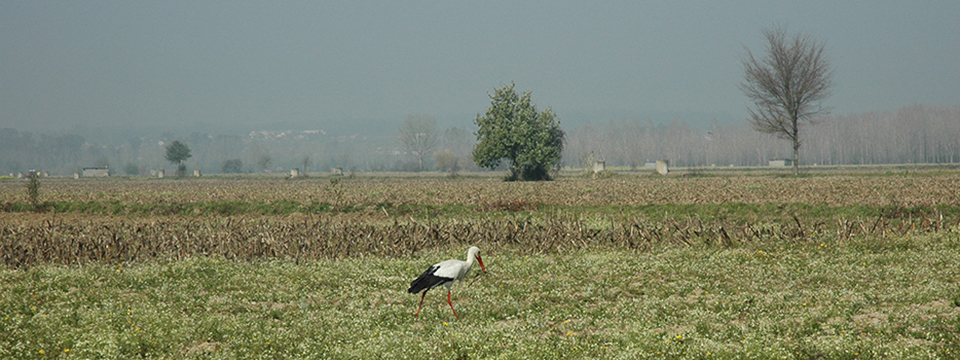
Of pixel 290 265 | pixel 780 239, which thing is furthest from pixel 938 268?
pixel 290 265

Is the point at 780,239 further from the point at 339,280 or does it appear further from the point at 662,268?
the point at 339,280

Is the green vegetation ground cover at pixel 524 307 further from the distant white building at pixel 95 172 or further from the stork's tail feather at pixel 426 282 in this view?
the distant white building at pixel 95 172

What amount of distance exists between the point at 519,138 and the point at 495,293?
192 feet

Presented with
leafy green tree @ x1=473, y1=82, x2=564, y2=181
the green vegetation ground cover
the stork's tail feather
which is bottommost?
the green vegetation ground cover

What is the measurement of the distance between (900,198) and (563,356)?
2680 cm

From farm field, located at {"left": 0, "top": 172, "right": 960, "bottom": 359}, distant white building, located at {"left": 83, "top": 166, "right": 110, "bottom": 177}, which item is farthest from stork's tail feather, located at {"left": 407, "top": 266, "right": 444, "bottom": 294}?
distant white building, located at {"left": 83, "top": 166, "right": 110, "bottom": 177}

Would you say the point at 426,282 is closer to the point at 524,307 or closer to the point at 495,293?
the point at 524,307

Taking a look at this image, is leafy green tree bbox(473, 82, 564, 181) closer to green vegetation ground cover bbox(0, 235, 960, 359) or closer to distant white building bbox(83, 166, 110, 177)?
green vegetation ground cover bbox(0, 235, 960, 359)

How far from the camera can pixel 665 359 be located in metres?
8.74

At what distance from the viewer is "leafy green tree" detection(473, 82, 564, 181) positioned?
7125cm

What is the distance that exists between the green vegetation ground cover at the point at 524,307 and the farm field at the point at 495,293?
0.14ft

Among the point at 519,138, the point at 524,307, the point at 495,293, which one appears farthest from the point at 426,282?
A: the point at 519,138

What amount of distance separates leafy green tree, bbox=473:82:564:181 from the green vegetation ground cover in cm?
5343

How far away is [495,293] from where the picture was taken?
13352 mm
